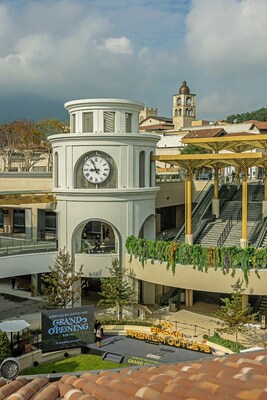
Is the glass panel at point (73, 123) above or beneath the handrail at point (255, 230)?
above

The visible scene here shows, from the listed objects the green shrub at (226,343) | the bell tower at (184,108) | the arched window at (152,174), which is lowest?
the green shrub at (226,343)

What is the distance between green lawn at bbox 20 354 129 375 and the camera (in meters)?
26.2

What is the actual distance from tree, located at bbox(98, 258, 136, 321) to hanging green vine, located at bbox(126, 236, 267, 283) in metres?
1.87

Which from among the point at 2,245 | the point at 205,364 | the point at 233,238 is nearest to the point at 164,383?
the point at 205,364

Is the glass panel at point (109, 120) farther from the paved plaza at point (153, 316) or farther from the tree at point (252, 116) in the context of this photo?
the tree at point (252, 116)

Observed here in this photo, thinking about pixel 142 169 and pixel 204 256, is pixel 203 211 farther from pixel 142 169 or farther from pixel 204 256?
pixel 204 256

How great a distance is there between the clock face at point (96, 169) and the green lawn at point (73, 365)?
40.7 feet

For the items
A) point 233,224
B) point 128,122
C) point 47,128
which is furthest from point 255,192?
point 47,128

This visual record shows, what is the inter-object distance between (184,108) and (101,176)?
98.5m

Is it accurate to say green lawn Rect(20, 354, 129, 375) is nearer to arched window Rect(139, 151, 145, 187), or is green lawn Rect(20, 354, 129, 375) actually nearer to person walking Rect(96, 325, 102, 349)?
person walking Rect(96, 325, 102, 349)

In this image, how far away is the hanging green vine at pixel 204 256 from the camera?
29.8m

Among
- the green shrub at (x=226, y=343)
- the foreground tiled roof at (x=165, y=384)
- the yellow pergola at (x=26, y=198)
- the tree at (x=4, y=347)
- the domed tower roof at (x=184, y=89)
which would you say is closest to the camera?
the foreground tiled roof at (x=165, y=384)

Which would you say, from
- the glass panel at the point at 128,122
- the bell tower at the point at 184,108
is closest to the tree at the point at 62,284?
the glass panel at the point at 128,122

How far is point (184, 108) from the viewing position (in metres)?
128
